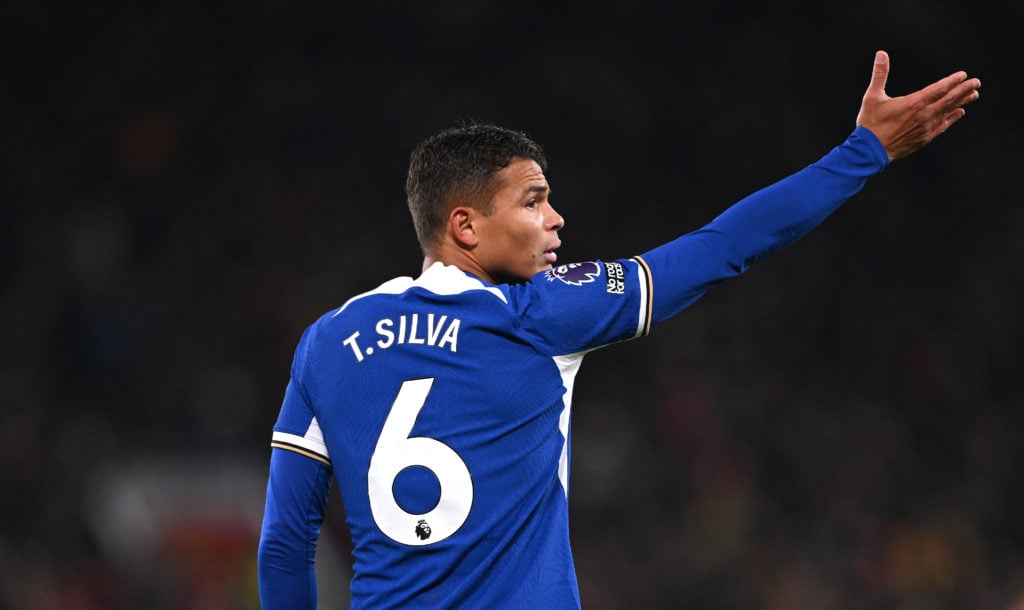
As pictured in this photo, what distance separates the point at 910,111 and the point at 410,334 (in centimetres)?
105

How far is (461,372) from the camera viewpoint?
2.12 metres

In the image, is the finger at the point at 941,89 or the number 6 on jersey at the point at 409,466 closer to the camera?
the number 6 on jersey at the point at 409,466

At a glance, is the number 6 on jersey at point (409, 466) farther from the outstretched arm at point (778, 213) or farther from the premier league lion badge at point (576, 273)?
the outstretched arm at point (778, 213)

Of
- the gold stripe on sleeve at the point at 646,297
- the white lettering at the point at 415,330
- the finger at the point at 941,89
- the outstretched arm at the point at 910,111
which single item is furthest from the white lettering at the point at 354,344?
the finger at the point at 941,89

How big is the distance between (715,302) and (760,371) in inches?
28.0

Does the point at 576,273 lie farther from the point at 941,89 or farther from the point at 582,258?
the point at 582,258

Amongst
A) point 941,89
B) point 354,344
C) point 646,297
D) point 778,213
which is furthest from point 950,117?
point 354,344

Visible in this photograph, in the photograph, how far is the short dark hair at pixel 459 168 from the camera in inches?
92.6

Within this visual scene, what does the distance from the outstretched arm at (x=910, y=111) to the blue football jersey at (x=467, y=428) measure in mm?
564

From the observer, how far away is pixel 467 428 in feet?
6.86

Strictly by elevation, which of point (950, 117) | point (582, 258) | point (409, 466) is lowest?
point (409, 466)

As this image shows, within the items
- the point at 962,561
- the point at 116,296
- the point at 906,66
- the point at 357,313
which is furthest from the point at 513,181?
the point at 906,66

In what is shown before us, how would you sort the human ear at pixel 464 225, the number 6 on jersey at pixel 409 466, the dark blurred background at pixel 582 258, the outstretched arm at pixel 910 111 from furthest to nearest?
1. the dark blurred background at pixel 582 258
2. the human ear at pixel 464 225
3. the outstretched arm at pixel 910 111
4. the number 6 on jersey at pixel 409 466

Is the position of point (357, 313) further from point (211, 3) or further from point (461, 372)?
point (211, 3)
